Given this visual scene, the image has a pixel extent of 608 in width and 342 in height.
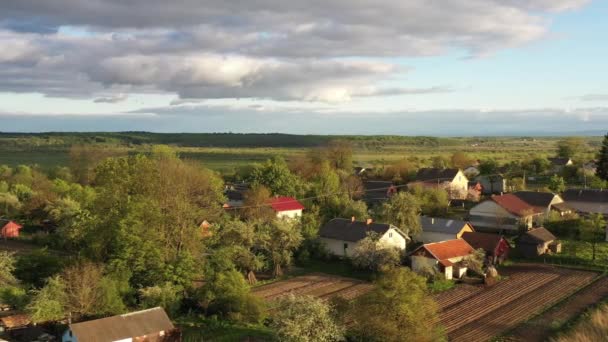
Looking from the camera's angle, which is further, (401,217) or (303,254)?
(401,217)

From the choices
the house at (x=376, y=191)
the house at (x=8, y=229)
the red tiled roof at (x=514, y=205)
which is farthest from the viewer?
the house at (x=376, y=191)

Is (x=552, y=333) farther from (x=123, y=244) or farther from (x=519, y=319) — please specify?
(x=123, y=244)

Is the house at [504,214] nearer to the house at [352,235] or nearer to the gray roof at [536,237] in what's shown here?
the gray roof at [536,237]

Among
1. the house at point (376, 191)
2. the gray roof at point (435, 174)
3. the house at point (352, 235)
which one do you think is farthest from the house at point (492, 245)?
the gray roof at point (435, 174)

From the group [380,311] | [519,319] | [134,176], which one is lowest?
[519,319]

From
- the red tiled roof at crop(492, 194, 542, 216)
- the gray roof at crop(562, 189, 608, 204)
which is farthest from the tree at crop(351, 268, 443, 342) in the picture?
the gray roof at crop(562, 189, 608, 204)

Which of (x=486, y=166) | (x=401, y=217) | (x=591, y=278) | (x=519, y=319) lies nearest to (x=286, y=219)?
(x=401, y=217)
